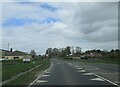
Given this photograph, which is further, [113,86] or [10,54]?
[10,54]

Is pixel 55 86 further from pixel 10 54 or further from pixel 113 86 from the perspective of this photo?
pixel 10 54

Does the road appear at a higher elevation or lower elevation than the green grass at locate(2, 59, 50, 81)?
lower

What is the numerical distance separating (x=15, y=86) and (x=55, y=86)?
220 cm

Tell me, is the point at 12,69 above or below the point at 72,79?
above

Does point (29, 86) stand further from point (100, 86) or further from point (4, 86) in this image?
point (100, 86)

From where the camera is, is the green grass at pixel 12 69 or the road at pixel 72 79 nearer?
the road at pixel 72 79

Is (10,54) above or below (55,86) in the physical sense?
above

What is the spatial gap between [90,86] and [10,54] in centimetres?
18325

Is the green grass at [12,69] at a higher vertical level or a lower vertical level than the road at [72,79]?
higher

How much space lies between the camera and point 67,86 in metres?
18.3

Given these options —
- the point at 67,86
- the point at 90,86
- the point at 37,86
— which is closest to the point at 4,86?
the point at 37,86

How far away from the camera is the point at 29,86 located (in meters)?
19.0

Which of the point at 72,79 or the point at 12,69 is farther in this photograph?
the point at 12,69

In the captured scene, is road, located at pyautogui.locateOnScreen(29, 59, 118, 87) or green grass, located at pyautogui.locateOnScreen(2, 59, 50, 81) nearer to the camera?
road, located at pyautogui.locateOnScreen(29, 59, 118, 87)
